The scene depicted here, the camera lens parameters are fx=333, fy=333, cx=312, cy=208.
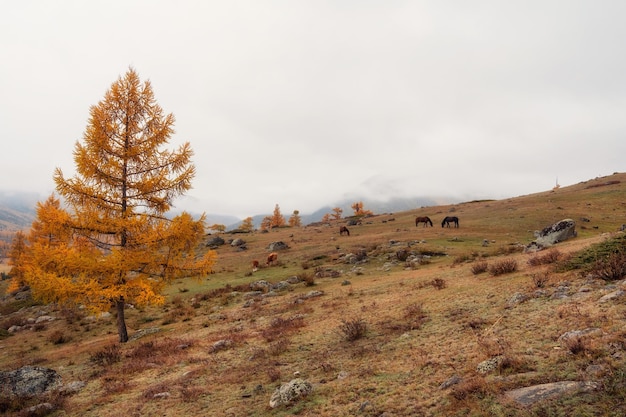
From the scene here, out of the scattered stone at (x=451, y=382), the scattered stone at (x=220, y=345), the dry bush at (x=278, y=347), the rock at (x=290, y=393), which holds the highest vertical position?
the scattered stone at (x=451, y=382)

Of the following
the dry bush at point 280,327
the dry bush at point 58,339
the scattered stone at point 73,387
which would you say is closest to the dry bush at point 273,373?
the dry bush at point 280,327

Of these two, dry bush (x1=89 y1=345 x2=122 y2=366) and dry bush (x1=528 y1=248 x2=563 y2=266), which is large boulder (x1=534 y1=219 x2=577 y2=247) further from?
dry bush (x1=89 y1=345 x2=122 y2=366)

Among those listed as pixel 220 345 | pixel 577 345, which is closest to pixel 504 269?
pixel 577 345

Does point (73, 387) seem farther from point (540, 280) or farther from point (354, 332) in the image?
point (540, 280)

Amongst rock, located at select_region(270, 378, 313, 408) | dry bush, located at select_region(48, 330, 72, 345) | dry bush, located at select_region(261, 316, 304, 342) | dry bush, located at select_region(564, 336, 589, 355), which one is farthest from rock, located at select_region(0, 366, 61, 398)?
dry bush, located at select_region(564, 336, 589, 355)

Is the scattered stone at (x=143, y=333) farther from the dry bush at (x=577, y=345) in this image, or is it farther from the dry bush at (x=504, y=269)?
the dry bush at (x=577, y=345)

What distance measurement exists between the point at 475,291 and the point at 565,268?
3078 mm

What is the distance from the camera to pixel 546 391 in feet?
16.1

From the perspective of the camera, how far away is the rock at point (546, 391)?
472 centimetres

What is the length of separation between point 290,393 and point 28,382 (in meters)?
10.2

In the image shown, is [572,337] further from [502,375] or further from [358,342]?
[358,342]

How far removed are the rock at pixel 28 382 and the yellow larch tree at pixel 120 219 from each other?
4.12m

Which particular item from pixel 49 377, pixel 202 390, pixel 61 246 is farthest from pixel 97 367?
pixel 202 390

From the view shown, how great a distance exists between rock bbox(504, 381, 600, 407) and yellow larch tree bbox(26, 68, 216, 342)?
1567cm
